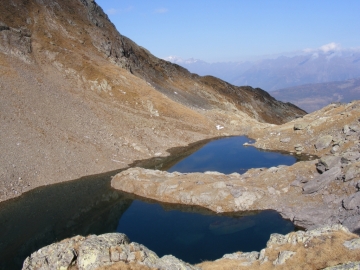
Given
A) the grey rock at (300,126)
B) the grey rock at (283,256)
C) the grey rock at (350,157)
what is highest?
the grey rock at (300,126)

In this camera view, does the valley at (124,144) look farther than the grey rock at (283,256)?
Yes

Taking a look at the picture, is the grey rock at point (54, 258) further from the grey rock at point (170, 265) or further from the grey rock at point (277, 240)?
the grey rock at point (277, 240)

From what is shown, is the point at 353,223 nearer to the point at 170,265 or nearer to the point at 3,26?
the point at 170,265

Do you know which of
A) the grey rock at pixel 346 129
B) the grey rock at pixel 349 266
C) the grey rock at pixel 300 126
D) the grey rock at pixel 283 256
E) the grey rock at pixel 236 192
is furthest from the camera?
the grey rock at pixel 300 126

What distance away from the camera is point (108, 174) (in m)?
53.0

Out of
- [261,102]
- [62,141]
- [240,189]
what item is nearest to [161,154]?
[62,141]

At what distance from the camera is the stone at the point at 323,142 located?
58969mm

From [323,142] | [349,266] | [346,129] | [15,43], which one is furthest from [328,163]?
[15,43]

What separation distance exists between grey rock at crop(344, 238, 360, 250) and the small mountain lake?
11.3 metres

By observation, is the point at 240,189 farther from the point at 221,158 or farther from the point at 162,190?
the point at 221,158

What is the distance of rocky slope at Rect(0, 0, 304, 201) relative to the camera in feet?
168

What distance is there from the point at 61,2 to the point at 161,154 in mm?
58771

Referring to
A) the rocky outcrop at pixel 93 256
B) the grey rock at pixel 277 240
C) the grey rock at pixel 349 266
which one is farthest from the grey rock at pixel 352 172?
the rocky outcrop at pixel 93 256

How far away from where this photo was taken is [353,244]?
1922 cm
